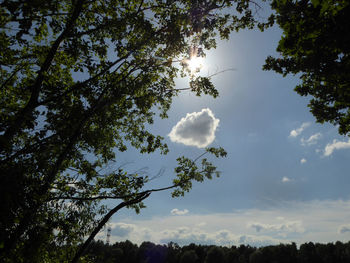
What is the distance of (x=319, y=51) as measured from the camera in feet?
29.3

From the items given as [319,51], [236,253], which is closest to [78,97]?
[319,51]

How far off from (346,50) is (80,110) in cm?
1103

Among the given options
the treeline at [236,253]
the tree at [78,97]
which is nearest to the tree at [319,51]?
the tree at [78,97]

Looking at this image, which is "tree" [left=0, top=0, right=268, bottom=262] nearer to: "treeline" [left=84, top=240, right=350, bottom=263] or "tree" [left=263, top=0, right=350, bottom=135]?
"tree" [left=263, top=0, right=350, bottom=135]

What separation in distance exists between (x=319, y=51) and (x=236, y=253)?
9109 cm

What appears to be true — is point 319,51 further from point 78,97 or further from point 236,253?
point 236,253

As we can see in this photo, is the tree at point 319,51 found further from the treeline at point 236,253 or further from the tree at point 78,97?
the treeline at point 236,253

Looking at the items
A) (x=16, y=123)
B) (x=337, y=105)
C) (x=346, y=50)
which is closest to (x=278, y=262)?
(x=337, y=105)

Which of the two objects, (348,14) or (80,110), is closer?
(80,110)

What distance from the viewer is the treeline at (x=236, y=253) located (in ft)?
206

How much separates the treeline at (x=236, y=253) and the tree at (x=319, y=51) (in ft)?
151

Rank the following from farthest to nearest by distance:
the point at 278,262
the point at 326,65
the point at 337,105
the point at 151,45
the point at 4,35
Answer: the point at 278,262 → the point at 337,105 → the point at 326,65 → the point at 151,45 → the point at 4,35

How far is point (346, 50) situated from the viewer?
8.49 metres

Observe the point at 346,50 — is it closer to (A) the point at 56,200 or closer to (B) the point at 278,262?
(A) the point at 56,200
